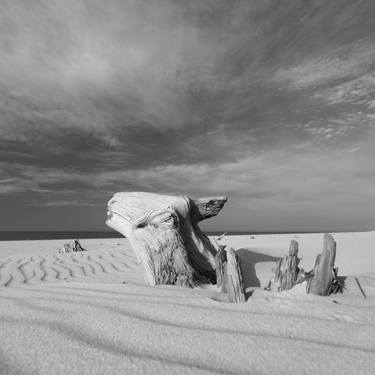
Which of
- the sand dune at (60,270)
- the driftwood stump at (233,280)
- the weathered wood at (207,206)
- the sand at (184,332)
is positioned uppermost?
the weathered wood at (207,206)

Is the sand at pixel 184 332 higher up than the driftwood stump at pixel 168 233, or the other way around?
the driftwood stump at pixel 168 233

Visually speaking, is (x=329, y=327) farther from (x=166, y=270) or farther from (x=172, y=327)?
(x=166, y=270)

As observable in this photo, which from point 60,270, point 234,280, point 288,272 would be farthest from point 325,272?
point 60,270

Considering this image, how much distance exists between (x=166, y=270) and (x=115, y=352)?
147 cm

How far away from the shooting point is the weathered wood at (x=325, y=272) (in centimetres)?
197

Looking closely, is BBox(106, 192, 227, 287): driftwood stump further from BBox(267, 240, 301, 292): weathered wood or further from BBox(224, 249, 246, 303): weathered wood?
BBox(267, 240, 301, 292): weathered wood

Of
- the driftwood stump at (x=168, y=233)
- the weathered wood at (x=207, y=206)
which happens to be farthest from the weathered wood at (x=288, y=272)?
the weathered wood at (x=207, y=206)

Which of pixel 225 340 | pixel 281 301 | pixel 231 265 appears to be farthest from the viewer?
pixel 231 265

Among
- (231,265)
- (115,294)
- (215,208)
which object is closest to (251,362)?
(231,265)

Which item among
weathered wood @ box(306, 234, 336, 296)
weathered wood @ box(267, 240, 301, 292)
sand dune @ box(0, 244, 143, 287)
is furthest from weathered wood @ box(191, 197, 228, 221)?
sand dune @ box(0, 244, 143, 287)

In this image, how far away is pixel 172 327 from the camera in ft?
4.80

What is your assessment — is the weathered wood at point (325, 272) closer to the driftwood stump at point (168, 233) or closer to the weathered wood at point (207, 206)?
the driftwood stump at point (168, 233)

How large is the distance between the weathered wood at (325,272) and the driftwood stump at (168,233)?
3.54 ft

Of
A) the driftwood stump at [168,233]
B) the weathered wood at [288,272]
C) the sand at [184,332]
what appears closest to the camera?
the sand at [184,332]
